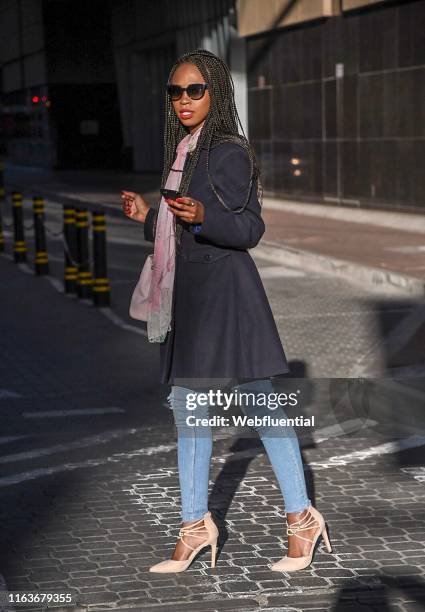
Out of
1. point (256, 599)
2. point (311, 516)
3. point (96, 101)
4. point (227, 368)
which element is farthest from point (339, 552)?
point (96, 101)

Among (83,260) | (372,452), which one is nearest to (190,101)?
(372,452)

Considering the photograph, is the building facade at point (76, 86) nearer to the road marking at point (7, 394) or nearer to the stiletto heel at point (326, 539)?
the road marking at point (7, 394)

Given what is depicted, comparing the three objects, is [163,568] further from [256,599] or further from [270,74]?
[270,74]

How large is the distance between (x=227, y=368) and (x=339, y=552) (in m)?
1.02

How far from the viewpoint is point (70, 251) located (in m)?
14.3

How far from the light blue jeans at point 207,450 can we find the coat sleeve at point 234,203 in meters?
0.58

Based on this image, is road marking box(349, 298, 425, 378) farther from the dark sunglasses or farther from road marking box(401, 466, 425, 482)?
the dark sunglasses

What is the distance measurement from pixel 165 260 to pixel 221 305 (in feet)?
0.91

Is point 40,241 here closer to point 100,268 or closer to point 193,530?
point 100,268

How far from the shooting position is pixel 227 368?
4.65m

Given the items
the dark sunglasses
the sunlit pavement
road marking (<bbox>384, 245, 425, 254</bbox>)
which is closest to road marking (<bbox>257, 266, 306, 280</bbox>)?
road marking (<bbox>384, 245, 425, 254</bbox>)

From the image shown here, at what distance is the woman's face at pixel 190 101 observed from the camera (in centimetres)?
462

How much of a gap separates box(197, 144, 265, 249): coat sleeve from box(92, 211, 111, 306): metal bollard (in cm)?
859

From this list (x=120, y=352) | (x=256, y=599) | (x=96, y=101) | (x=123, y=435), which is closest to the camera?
(x=256, y=599)
